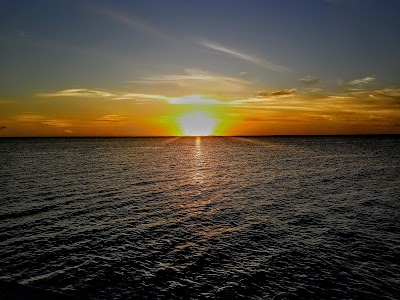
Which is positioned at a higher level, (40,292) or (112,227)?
(40,292)

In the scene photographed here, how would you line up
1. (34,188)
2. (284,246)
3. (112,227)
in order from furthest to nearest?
(34,188), (112,227), (284,246)

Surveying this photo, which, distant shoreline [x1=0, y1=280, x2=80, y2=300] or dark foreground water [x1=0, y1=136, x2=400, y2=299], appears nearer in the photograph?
distant shoreline [x1=0, y1=280, x2=80, y2=300]

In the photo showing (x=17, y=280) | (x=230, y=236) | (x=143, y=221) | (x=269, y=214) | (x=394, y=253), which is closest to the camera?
(x=17, y=280)

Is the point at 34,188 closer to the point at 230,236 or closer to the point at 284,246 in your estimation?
the point at 230,236

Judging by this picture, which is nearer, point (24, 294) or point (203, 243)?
point (24, 294)

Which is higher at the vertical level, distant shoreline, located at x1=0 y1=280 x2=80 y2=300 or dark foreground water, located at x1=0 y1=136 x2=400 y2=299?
distant shoreline, located at x1=0 y1=280 x2=80 y2=300

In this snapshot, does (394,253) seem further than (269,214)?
No

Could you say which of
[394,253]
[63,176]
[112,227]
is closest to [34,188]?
[63,176]

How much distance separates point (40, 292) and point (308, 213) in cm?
2806

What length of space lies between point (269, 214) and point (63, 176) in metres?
43.9

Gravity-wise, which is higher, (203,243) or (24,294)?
(24,294)

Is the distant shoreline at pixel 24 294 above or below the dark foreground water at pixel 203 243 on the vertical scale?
above

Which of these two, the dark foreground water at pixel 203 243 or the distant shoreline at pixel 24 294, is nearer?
the distant shoreline at pixel 24 294

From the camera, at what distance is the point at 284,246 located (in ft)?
74.7
